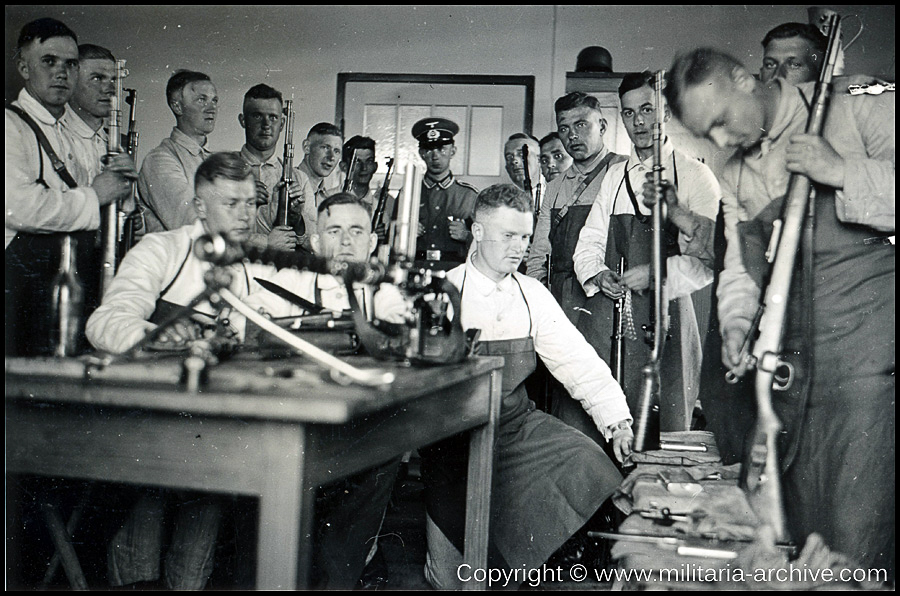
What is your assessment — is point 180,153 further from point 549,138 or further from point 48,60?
point 549,138

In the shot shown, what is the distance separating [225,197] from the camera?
210cm

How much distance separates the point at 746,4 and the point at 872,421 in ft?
3.87

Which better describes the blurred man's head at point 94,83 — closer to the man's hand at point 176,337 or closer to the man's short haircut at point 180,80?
the man's short haircut at point 180,80

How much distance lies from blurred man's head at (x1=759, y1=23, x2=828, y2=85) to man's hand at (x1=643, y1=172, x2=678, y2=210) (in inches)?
15.7

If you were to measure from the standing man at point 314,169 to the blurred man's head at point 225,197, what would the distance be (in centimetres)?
22

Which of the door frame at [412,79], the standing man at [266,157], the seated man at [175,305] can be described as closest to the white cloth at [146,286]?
the seated man at [175,305]

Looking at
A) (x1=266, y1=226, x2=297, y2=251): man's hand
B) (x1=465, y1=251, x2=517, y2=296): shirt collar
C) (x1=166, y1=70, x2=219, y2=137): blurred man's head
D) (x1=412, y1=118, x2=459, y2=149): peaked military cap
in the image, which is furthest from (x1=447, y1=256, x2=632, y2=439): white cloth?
(x1=166, y1=70, x2=219, y2=137): blurred man's head

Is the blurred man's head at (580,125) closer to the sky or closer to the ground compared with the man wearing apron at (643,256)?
closer to the sky

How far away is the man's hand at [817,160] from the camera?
2.05 meters

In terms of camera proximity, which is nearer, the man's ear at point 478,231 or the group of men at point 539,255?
the group of men at point 539,255

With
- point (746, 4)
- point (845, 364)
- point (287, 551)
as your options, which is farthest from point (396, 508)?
point (746, 4)

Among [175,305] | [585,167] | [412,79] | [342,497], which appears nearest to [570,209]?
[585,167]

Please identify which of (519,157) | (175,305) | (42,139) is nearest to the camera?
(175,305)

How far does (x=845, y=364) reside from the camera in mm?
2088
